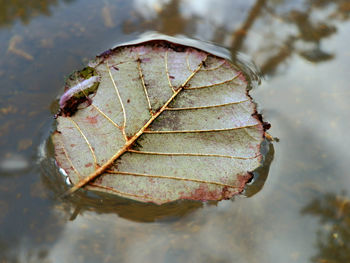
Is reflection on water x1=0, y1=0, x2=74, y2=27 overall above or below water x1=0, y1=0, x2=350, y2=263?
above

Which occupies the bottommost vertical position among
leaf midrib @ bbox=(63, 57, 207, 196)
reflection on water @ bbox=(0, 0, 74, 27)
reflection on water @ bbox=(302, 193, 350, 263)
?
reflection on water @ bbox=(302, 193, 350, 263)

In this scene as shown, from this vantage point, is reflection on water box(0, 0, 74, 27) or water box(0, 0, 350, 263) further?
reflection on water box(0, 0, 74, 27)

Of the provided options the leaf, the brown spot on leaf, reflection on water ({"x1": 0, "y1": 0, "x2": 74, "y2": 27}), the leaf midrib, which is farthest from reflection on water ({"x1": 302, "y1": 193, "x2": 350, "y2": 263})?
reflection on water ({"x1": 0, "y1": 0, "x2": 74, "y2": 27})

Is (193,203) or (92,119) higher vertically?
(92,119)

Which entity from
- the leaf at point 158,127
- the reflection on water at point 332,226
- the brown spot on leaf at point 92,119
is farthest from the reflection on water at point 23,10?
the reflection on water at point 332,226

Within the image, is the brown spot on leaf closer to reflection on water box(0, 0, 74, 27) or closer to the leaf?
the leaf

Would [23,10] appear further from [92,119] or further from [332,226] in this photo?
[332,226]

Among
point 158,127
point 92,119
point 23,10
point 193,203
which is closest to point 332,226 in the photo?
point 193,203

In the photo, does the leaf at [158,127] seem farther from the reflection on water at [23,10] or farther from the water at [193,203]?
the reflection on water at [23,10]

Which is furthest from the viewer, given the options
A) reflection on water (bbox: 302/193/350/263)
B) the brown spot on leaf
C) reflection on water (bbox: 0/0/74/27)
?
reflection on water (bbox: 0/0/74/27)
